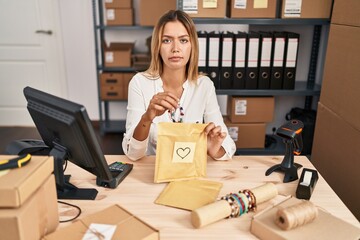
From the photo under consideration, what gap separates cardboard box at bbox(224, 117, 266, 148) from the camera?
2873mm

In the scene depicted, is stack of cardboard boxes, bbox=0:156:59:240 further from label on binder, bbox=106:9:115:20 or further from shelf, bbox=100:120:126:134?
shelf, bbox=100:120:126:134

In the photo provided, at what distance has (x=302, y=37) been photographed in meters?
3.18

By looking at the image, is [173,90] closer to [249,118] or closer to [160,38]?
[160,38]

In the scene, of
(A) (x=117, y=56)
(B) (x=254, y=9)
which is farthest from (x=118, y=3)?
(B) (x=254, y=9)

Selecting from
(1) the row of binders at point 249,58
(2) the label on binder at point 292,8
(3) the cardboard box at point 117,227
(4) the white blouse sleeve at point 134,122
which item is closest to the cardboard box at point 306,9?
(2) the label on binder at point 292,8

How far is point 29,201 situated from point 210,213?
0.46 m

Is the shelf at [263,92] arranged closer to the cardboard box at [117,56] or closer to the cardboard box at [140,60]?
Answer: the cardboard box at [140,60]

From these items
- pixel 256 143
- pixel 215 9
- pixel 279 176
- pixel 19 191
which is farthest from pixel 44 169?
pixel 256 143

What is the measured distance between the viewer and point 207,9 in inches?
103

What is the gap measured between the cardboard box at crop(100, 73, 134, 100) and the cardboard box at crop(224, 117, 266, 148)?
102 centimetres

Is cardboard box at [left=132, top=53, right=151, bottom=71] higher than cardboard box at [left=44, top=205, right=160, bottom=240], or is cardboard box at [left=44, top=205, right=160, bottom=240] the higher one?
cardboard box at [left=132, top=53, right=151, bottom=71]

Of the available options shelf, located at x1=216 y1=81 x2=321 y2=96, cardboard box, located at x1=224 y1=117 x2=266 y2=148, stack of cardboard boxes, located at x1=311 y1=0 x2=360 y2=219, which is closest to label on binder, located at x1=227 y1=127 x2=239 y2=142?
cardboard box, located at x1=224 y1=117 x2=266 y2=148

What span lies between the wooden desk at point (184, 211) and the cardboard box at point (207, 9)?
1.56 m

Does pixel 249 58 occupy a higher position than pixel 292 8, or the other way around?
pixel 292 8
